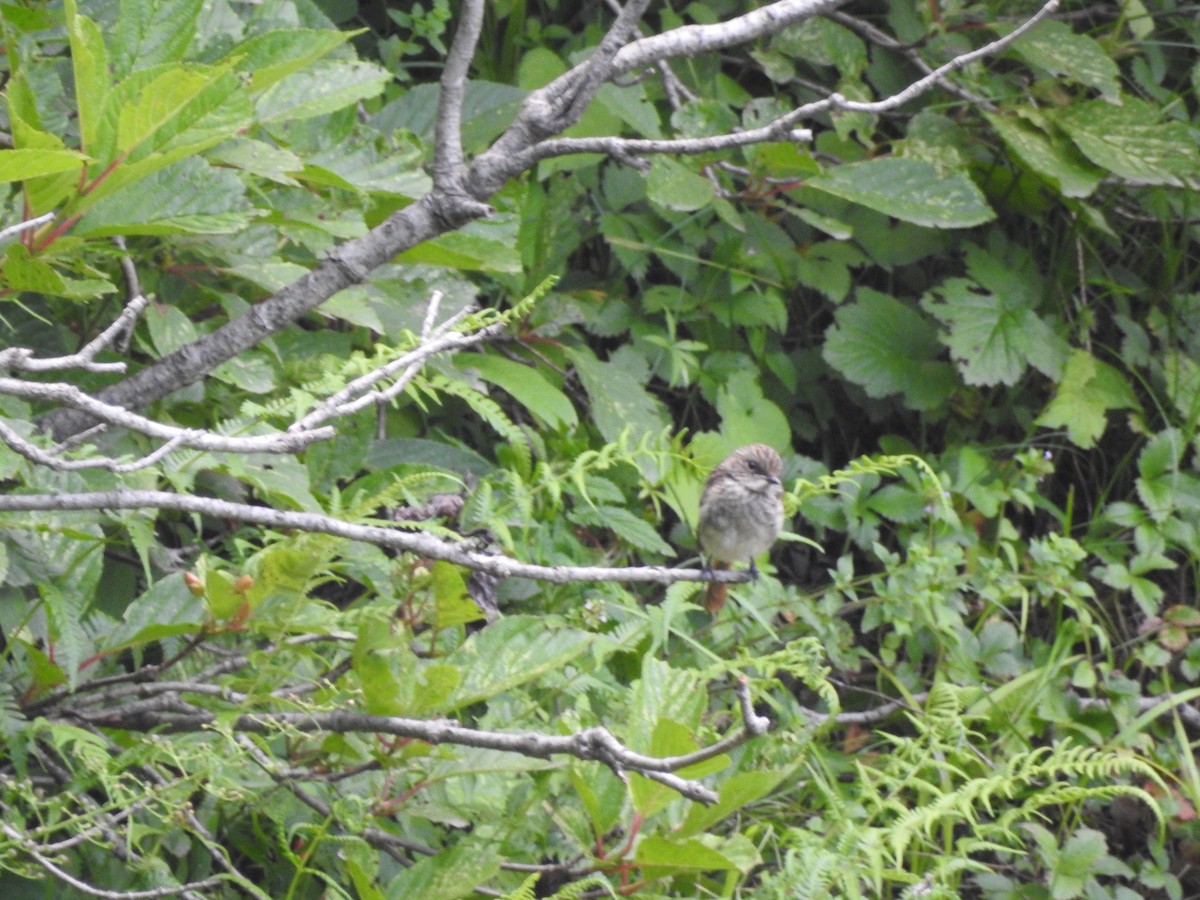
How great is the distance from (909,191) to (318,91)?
79.2 inches

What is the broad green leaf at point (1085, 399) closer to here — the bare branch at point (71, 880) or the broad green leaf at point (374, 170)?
the broad green leaf at point (374, 170)

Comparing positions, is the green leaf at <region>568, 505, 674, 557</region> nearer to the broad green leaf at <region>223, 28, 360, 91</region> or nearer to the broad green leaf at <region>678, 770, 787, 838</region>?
the broad green leaf at <region>678, 770, 787, 838</region>

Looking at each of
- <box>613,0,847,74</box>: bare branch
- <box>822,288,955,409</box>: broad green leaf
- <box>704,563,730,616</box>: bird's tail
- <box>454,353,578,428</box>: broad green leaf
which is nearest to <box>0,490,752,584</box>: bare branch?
<box>613,0,847,74</box>: bare branch

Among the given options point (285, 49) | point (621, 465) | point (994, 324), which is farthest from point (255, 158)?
point (994, 324)

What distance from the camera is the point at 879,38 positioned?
14.6 ft

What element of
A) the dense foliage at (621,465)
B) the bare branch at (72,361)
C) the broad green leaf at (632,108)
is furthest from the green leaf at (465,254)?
the broad green leaf at (632,108)

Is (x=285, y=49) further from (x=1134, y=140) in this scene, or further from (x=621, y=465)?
(x=1134, y=140)

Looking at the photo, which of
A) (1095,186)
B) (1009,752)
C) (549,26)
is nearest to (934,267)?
(1095,186)

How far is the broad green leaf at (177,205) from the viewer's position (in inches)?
78.7

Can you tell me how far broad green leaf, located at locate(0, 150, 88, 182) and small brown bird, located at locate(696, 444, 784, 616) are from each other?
1964mm

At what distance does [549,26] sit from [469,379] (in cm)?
176

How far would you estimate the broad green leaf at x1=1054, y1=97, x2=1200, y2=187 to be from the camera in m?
4.12

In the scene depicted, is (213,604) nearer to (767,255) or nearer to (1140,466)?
(767,255)

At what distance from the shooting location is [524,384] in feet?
10.8
